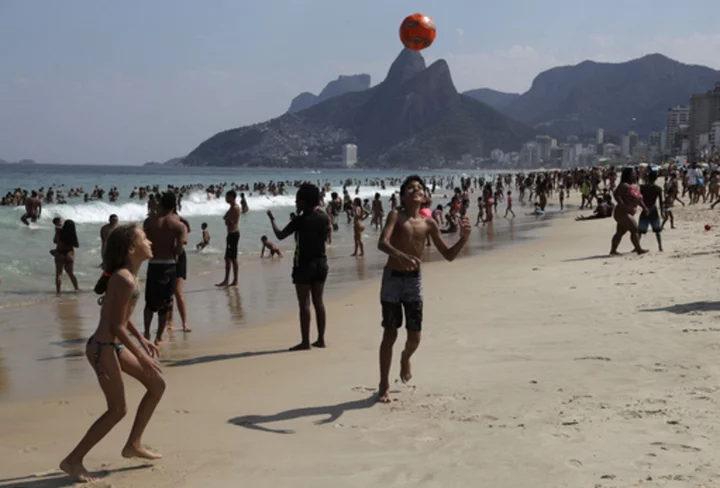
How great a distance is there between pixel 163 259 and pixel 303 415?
3195mm

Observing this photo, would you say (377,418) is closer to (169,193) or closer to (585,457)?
(585,457)

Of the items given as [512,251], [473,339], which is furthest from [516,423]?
[512,251]

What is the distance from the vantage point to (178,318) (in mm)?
9789

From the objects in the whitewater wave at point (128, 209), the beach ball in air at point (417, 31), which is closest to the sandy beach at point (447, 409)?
the beach ball in air at point (417, 31)

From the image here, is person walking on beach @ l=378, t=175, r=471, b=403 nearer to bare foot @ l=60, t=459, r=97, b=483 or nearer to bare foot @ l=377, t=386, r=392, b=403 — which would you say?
bare foot @ l=377, t=386, r=392, b=403

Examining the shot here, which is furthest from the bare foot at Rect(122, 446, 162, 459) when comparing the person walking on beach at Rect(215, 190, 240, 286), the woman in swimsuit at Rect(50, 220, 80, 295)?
the woman in swimsuit at Rect(50, 220, 80, 295)

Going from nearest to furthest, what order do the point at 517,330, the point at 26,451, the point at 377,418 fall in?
the point at 26,451 < the point at 377,418 < the point at 517,330

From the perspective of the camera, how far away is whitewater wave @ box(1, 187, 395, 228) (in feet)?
114

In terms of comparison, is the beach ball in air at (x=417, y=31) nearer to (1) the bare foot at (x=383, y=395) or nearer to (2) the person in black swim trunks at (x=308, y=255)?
(2) the person in black swim trunks at (x=308, y=255)

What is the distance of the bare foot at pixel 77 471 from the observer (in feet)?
12.4

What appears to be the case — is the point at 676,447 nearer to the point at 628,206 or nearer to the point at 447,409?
the point at 447,409

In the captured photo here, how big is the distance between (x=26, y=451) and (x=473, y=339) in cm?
419

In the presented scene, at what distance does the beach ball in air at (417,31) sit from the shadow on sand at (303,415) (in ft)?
27.7

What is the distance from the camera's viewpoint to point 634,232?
42.9 feet
